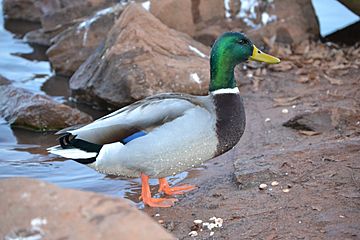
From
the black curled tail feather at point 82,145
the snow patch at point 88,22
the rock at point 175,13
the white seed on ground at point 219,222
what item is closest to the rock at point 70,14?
the snow patch at point 88,22

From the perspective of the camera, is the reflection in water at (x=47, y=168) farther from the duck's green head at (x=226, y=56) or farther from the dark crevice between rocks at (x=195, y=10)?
the dark crevice between rocks at (x=195, y=10)

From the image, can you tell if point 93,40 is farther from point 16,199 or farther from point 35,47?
point 16,199

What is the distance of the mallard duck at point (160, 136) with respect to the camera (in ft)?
16.6

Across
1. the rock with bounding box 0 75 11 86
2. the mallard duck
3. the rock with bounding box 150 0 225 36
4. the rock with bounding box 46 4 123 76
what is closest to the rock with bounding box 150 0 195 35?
the rock with bounding box 150 0 225 36

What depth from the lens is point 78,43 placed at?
9.44m

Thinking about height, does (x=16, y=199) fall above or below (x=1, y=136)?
above

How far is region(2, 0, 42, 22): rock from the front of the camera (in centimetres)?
1211

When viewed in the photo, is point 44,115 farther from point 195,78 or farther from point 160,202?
point 160,202

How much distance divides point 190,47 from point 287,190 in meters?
3.58

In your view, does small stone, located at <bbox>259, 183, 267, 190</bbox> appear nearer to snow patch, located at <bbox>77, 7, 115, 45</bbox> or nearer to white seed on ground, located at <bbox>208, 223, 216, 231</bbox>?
white seed on ground, located at <bbox>208, 223, 216, 231</bbox>

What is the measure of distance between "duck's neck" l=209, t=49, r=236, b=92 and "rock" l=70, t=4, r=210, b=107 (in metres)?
2.15

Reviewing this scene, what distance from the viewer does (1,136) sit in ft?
24.1

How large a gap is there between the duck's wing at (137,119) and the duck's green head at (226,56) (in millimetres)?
312

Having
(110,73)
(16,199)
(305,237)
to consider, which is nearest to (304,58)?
(110,73)
